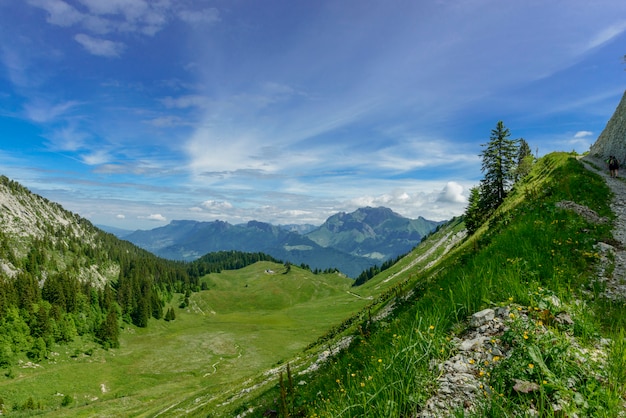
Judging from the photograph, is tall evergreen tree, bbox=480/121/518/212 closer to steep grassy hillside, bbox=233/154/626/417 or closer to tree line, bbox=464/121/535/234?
tree line, bbox=464/121/535/234

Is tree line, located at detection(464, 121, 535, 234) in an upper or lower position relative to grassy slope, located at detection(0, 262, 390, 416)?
upper

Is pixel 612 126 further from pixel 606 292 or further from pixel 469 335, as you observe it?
pixel 469 335

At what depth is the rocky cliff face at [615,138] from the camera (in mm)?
40753

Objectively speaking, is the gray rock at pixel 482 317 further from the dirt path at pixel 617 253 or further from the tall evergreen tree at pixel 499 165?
the tall evergreen tree at pixel 499 165

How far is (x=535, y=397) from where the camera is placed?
14.1 ft

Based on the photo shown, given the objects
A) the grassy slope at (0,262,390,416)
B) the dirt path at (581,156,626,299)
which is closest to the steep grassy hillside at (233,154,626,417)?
the dirt path at (581,156,626,299)

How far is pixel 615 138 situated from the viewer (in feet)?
146

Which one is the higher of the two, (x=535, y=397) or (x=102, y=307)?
(x=535, y=397)

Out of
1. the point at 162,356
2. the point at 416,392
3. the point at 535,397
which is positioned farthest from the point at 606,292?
the point at 162,356

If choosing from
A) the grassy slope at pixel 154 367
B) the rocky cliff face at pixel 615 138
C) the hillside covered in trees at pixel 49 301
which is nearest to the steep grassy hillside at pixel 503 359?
the grassy slope at pixel 154 367

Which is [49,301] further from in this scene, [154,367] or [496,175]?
[496,175]

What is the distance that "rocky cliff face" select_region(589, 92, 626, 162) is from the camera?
4075 centimetres

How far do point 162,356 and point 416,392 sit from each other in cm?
13902

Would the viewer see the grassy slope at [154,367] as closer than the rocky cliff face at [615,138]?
No
